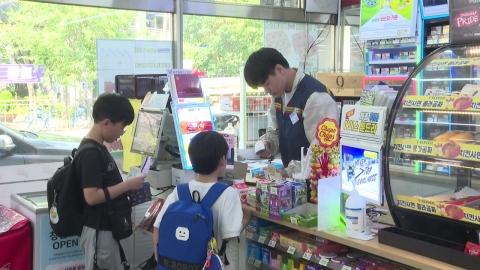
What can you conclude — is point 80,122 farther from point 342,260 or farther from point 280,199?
point 342,260

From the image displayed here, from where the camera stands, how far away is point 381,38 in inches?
232

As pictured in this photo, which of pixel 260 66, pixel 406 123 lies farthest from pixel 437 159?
pixel 260 66

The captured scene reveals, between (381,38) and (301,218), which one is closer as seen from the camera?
(301,218)

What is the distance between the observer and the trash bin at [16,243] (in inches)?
134

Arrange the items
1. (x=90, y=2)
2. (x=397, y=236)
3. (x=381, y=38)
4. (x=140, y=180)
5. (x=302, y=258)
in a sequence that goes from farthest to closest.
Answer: (x=381, y=38)
(x=90, y=2)
(x=140, y=180)
(x=302, y=258)
(x=397, y=236)

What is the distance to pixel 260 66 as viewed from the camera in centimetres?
326

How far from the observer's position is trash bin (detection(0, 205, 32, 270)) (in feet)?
11.2

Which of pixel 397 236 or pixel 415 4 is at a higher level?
A: pixel 415 4

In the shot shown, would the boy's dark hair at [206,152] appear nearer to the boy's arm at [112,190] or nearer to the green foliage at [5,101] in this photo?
the boy's arm at [112,190]

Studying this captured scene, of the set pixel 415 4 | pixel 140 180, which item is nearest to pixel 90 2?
pixel 140 180

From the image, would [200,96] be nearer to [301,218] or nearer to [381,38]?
[301,218]

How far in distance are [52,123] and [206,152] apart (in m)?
3.29

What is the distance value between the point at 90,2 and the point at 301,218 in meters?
3.77

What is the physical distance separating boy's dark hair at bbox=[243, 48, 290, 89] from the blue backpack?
920mm
